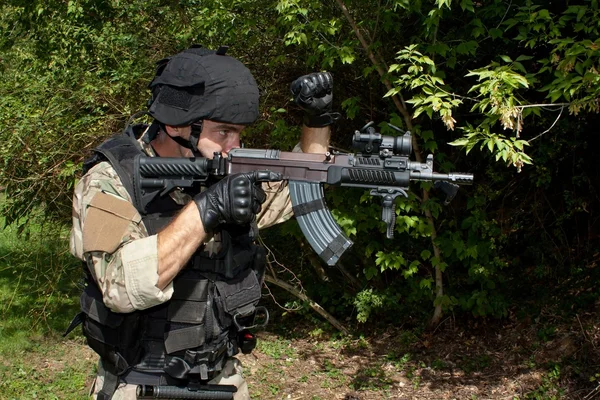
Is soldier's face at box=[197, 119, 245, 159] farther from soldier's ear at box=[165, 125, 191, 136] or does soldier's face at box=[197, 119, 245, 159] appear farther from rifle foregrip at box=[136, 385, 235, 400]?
rifle foregrip at box=[136, 385, 235, 400]

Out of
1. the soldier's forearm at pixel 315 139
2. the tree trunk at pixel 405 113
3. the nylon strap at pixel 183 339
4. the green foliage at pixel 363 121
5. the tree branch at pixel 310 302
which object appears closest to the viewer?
the nylon strap at pixel 183 339

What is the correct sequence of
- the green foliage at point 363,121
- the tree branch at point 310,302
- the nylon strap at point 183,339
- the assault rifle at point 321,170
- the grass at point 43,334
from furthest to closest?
the tree branch at point 310,302
the grass at point 43,334
the green foliage at point 363,121
the nylon strap at point 183,339
the assault rifle at point 321,170

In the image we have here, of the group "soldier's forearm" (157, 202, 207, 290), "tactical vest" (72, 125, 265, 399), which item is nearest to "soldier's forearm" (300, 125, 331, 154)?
"tactical vest" (72, 125, 265, 399)

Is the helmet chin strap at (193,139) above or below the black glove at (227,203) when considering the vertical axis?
above

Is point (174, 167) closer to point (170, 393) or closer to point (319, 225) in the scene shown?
point (319, 225)

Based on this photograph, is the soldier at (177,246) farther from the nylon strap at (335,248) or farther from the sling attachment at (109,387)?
the nylon strap at (335,248)

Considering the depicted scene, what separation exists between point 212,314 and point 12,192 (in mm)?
4024

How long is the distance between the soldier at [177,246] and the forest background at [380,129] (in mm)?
2095

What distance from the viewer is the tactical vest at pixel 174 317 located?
2.73 m

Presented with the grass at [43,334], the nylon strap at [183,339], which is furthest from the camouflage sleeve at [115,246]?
the grass at [43,334]

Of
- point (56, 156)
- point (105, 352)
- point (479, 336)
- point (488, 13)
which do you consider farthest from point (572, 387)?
point (56, 156)

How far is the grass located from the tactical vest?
299 centimetres

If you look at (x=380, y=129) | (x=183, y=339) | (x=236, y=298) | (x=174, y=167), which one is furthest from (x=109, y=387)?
(x=380, y=129)

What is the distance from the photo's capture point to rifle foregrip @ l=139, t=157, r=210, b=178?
8.83ft
